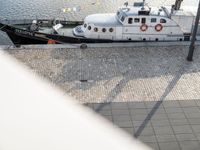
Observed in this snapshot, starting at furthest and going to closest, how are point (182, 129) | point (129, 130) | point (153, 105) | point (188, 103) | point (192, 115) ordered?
point (188, 103) < point (153, 105) < point (192, 115) < point (182, 129) < point (129, 130)

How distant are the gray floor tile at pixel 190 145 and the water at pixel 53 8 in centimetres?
1641

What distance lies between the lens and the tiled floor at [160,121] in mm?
13977

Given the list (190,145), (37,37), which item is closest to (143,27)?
(37,37)

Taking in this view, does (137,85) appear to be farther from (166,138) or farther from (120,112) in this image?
(166,138)

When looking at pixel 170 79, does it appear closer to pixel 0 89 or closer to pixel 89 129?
pixel 89 129

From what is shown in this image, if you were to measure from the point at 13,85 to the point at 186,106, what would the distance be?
7.62 m

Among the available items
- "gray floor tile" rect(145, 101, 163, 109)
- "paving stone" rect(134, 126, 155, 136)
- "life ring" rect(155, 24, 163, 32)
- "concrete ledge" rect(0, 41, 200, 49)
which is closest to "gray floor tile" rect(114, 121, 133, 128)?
"paving stone" rect(134, 126, 155, 136)

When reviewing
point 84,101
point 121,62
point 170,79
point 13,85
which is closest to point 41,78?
point 13,85

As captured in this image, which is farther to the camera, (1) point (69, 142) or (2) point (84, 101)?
(2) point (84, 101)

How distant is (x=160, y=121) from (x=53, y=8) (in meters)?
17.7

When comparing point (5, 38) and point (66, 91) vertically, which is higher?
point (66, 91)

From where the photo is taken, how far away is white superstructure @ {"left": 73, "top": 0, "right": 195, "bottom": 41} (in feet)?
70.4

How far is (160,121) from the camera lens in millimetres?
15062

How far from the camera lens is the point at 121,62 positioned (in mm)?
19672
